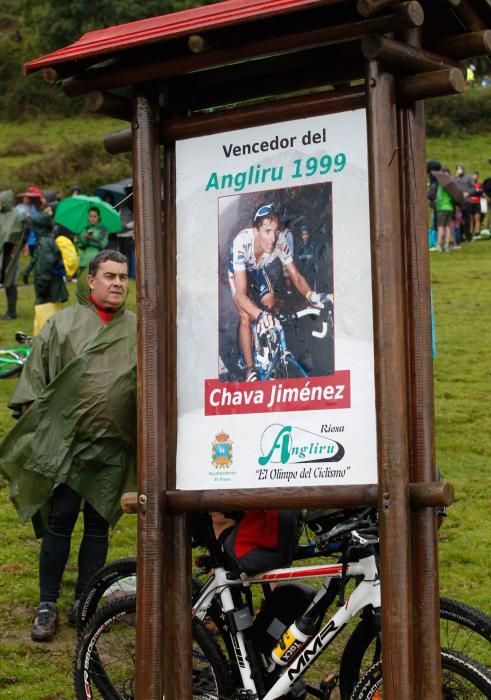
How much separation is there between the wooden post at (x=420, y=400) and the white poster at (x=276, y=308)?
0.19 meters

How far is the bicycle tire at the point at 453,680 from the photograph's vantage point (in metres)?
5.05

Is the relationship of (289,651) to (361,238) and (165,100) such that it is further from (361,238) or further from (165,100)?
(165,100)

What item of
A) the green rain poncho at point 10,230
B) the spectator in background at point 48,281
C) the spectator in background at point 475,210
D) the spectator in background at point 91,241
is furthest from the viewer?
the spectator in background at point 475,210

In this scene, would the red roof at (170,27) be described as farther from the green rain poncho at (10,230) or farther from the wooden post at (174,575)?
the green rain poncho at (10,230)

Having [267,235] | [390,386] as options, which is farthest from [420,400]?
[267,235]

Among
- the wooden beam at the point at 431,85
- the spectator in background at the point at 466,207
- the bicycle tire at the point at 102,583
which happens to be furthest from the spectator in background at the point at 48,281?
the spectator in background at the point at 466,207

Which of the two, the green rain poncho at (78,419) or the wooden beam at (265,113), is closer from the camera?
the wooden beam at (265,113)

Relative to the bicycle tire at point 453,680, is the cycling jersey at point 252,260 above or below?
above

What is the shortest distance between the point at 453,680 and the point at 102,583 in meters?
1.93

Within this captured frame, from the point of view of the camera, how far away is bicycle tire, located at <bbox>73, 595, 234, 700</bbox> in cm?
548

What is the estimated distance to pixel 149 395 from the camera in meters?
4.93

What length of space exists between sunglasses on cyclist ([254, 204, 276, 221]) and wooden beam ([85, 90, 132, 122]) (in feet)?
2.58

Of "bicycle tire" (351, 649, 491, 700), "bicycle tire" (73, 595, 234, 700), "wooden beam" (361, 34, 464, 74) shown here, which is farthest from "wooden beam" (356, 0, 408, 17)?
"bicycle tire" (73, 595, 234, 700)

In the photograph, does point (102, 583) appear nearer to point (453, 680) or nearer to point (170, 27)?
point (453, 680)
